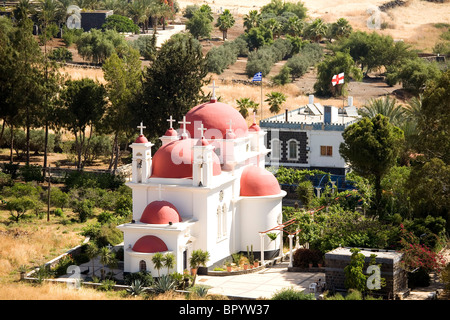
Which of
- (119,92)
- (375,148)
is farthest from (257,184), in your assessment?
(119,92)

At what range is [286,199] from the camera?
201ft

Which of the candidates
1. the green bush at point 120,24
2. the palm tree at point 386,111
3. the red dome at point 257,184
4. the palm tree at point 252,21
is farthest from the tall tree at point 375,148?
the palm tree at point 252,21

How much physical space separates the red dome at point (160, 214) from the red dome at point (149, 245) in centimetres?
89

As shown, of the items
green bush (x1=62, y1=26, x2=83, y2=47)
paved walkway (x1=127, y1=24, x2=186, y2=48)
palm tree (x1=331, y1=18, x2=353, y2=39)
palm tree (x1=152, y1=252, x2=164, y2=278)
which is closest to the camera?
palm tree (x1=152, y1=252, x2=164, y2=278)

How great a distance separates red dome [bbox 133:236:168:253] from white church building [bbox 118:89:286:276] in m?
0.05

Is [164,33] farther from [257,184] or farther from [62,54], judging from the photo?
[257,184]

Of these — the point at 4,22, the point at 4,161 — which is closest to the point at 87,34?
the point at 4,22

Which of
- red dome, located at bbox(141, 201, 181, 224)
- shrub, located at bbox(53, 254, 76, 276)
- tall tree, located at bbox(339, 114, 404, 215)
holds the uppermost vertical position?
tall tree, located at bbox(339, 114, 404, 215)

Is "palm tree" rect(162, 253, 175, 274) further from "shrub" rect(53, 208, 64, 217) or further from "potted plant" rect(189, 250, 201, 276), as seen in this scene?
"shrub" rect(53, 208, 64, 217)

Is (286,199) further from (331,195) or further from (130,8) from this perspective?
(130,8)

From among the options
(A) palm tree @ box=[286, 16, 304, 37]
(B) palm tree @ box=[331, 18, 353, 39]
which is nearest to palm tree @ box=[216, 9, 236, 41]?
(A) palm tree @ box=[286, 16, 304, 37]

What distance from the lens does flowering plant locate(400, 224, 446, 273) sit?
41.8m

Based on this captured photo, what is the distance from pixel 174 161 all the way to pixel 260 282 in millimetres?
7493

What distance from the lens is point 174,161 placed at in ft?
144
